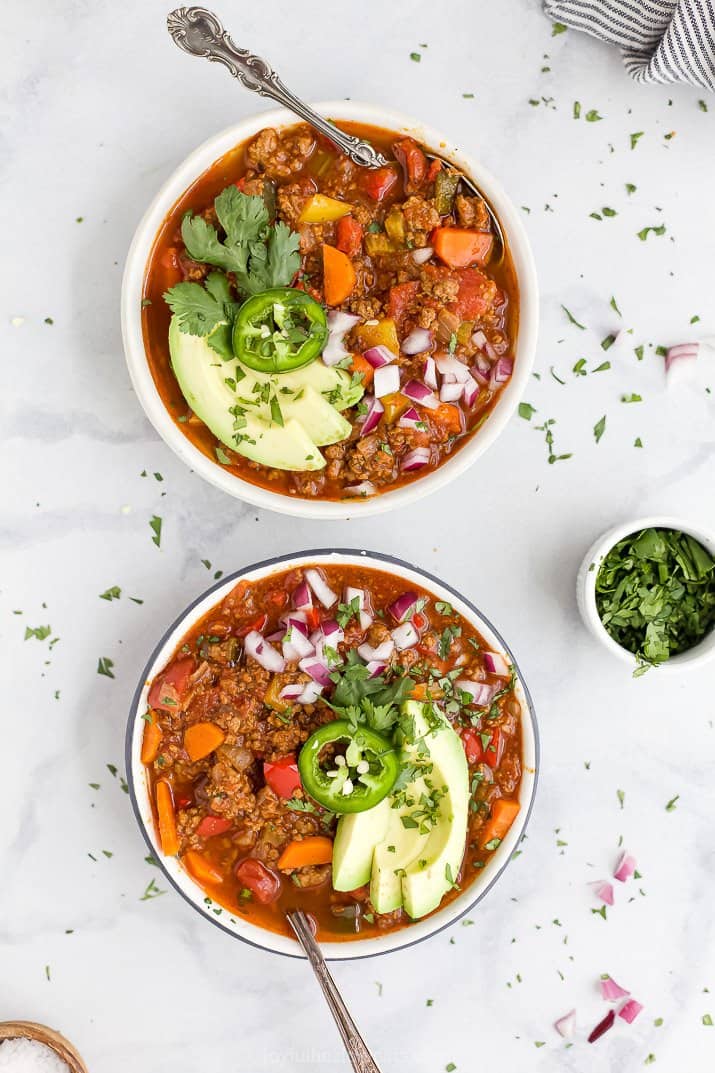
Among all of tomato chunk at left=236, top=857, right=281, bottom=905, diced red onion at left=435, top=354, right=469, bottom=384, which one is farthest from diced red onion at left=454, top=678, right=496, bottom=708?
diced red onion at left=435, top=354, right=469, bottom=384

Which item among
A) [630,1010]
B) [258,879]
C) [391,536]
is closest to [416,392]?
[391,536]

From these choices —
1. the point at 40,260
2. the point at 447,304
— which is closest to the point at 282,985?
the point at 447,304

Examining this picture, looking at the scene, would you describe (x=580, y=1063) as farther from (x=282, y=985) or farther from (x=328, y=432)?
(x=328, y=432)

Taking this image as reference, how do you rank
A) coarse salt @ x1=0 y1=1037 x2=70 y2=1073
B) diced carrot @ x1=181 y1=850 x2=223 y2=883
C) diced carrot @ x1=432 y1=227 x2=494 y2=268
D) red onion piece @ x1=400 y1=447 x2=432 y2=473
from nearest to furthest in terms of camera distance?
diced carrot @ x1=432 y1=227 x2=494 y2=268
red onion piece @ x1=400 y1=447 x2=432 y2=473
diced carrot @ x1=181 y1=850 x2=223 y2=883
coarse salt @ x1=0 y1=1037 x2=70 y2=1073

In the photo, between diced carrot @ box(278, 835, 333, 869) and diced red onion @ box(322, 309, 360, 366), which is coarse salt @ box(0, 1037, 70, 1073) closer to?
diced carrot @ box(278, 835, 333, 869)

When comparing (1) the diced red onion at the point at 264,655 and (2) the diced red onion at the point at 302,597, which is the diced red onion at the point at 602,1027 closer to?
(1) the diced red onion at the point at 264,655
